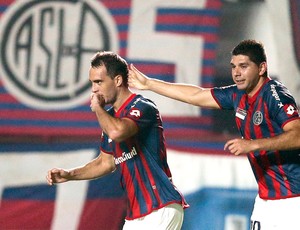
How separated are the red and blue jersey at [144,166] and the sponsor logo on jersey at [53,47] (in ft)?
9.56

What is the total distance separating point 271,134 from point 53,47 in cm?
335

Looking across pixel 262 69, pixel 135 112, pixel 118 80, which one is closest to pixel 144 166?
pixel 135 112

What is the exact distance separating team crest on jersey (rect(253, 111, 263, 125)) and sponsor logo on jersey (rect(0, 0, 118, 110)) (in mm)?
2923

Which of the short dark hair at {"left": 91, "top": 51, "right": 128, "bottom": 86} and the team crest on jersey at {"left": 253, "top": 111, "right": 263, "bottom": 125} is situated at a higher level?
the short dark hair at {"left": 91, "top": 51, "right": 128, "bottom": 86}

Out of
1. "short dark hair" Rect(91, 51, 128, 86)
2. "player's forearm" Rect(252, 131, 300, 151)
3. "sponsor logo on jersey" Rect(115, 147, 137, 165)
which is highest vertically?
"short dark hair" Rect(91, 51, 128, 86)

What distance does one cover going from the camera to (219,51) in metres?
8.15

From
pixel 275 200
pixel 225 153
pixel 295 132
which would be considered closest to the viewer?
pixel 295 132

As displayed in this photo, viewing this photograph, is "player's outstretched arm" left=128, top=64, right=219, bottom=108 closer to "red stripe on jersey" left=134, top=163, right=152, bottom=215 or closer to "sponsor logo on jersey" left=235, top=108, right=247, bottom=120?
"sponsor logo on jersey" left=235, top=108, right=247, bottom=120

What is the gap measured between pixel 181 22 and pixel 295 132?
3.19 m

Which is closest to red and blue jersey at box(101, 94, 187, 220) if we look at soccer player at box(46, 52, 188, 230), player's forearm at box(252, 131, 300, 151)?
soccer player at box(46, 52, 188, 230)

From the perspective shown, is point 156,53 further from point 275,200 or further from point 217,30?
point 275,200

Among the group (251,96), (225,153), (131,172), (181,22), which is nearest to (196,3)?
(181,22)

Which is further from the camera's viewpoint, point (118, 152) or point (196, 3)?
point (196, 3)

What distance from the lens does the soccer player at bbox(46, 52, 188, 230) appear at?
5.17 metres
